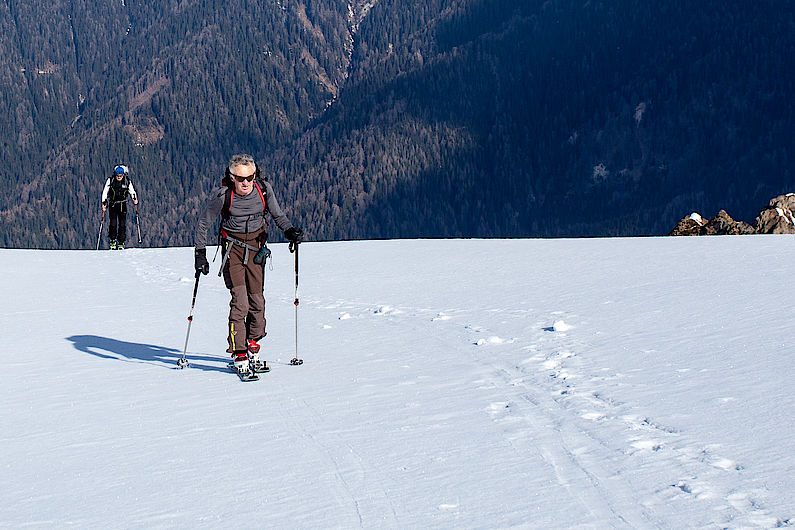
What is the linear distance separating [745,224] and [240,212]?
3411cm

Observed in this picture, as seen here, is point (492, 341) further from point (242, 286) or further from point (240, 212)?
point (240, 212)

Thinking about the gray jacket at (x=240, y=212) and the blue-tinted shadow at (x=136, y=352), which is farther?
the blue-tinted shadow at (x=136, y=352)

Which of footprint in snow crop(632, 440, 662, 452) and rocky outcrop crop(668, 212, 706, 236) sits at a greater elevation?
rocky outcrop crop(668, 212, 706, 236)

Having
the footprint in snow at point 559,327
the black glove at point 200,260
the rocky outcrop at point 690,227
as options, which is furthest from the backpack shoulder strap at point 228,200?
the rocky outcrop at point 690,227

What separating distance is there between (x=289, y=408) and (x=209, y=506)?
82.9 inches

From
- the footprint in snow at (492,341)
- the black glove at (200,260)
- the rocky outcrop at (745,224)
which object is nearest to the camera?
the black glove at (200,260)

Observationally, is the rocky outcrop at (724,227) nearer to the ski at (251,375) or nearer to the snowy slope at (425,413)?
the snowy slope at (425,413)

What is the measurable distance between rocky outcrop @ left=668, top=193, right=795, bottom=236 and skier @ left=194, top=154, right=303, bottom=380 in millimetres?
28145

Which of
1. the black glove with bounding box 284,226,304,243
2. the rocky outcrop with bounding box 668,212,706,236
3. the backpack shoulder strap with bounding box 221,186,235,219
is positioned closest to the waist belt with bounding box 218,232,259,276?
the backpack shoulder strap with bounding box 221,186,235,219

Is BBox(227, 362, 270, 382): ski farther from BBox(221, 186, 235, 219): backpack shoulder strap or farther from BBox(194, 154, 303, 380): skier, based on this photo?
BBox(221, 186, 235, 219): backpack shoulder strap

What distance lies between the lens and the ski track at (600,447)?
4.03 meters

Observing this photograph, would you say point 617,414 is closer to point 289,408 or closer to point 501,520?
point 501,520

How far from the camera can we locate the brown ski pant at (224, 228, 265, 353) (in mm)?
7812

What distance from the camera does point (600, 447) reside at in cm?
496
